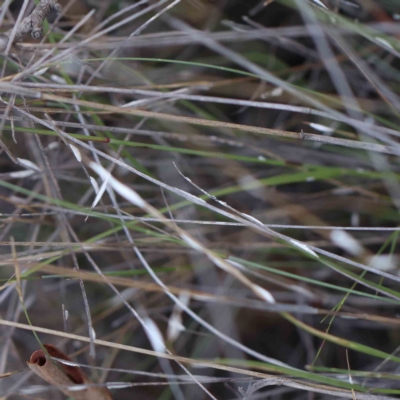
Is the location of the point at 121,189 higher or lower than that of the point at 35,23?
lower

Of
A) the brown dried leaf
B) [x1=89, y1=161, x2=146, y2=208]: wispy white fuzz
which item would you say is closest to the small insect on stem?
[x1=89, y1=161, x2=146, y2=208]: wispy white fuzz

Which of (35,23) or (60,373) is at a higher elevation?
(35,23)

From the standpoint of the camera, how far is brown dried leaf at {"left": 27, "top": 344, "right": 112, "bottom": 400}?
0.55m

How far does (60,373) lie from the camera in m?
0.61

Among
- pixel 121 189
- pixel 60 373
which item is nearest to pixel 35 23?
pixel 121 189

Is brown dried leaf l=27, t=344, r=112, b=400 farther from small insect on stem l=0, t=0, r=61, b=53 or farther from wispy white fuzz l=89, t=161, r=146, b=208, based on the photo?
small insect on stem l=0, t=0, r=61, b=53

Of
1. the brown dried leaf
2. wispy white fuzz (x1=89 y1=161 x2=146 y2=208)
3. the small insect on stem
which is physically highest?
the small insect on stem

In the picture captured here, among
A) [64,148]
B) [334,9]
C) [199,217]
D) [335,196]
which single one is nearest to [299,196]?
[335,196]

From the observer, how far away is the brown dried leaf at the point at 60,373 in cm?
55

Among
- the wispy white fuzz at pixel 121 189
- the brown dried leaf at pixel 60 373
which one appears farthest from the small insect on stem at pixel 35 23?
the brown dried leaf at pixel 60 373

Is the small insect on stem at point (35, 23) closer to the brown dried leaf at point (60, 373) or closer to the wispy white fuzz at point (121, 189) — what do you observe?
the wispy white fuzz at point (121, 189)

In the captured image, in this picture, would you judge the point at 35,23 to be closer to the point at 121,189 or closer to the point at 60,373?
the point at 121,189

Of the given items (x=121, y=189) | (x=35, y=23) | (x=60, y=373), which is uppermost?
(x=35, y=23)

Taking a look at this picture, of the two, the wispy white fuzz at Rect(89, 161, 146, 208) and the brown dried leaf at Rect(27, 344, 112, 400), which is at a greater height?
the wispy white fuzz at Rect(89, 161, 146, 208)
